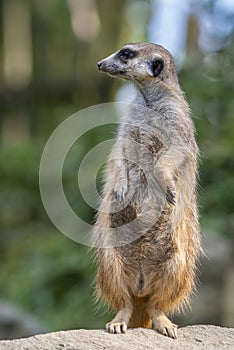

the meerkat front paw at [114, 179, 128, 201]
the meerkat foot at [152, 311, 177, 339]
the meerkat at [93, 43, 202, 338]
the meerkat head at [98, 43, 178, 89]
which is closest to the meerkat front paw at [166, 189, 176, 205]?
the meerkat at [93, 43, 202, 338]

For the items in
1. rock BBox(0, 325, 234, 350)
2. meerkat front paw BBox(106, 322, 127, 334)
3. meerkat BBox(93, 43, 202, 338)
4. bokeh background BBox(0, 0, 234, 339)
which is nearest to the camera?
rock BBox(0, 325, 234, 350)

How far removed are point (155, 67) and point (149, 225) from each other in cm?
88

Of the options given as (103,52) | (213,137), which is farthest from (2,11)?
(213,137)

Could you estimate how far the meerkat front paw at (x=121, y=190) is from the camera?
434 cm

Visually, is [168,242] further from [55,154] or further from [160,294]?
[55,154]

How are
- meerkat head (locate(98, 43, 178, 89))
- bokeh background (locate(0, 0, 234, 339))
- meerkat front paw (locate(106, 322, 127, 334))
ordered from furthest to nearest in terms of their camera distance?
bokeh background (locate(0, 0, 234, 339)) < meerkat head (locate(98, 43, 178, 89)) < meerkat front paw (locate(106, 322, 127, 334))

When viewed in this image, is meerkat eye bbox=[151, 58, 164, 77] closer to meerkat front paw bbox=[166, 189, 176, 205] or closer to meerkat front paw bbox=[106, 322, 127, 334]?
meerkat front paw bbox=[166, 189, 176, 205]

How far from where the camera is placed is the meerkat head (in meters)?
4.63

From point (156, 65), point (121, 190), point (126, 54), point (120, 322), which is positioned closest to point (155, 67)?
point (156, 65)

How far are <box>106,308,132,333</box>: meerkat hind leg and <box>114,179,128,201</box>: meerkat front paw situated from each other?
560mm

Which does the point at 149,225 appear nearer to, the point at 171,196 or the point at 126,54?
the point at 171,196

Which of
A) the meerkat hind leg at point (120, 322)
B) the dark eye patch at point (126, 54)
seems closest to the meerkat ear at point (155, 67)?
the dark eye patch at point (126, 54)

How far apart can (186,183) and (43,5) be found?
2001cm

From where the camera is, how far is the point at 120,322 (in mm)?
4297
